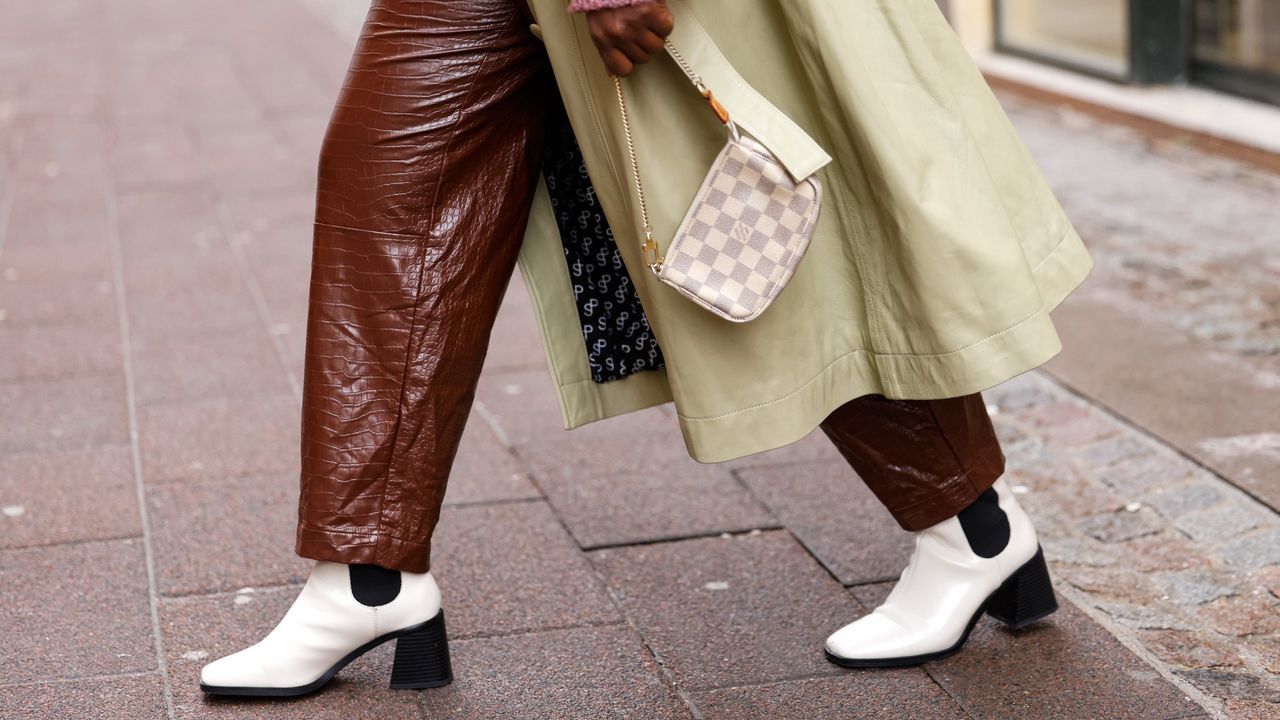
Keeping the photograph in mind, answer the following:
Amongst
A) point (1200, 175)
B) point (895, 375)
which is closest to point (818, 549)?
point (895, 375)

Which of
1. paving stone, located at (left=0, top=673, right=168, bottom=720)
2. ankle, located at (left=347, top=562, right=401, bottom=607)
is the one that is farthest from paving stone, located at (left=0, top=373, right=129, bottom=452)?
ankle, located at (left=347, top=562, right=401, bottom=607)

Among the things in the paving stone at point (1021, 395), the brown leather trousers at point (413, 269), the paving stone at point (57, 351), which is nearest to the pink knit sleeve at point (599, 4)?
the brown leather trousers at point (413, 269)

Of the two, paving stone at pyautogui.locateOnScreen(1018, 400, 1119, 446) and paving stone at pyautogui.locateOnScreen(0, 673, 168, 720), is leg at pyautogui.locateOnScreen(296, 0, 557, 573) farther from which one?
paving stone at pyautogui.locateOnScreen(1018, 400, 1119, 446)

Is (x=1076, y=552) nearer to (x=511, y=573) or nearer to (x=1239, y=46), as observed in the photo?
(x=511, y=573)

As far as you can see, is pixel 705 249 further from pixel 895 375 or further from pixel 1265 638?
pixel 1265 638

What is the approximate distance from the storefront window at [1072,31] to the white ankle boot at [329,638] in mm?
5355

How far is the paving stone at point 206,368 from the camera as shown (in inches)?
152

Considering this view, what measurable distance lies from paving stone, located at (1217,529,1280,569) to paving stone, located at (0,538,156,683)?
1.88 metres

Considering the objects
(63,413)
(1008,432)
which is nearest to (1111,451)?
(1008,432)

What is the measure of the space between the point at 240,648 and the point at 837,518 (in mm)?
1169

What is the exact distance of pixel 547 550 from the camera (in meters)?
2.88

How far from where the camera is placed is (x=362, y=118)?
2137 mm

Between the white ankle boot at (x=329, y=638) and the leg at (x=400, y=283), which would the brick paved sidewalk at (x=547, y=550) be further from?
the leg at (x=400, y=283)

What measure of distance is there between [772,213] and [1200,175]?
165 inches
